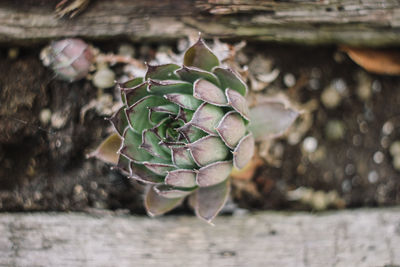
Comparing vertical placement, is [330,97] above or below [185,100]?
below

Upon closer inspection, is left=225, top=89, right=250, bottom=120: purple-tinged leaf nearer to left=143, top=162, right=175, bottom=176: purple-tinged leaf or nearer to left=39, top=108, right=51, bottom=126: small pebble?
left=143, top=162, right=175, bottom=176: purple-tinged leaf

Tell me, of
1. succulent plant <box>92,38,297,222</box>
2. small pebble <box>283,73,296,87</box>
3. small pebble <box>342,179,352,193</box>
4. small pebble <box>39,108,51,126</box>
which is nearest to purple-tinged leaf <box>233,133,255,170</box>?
succulent plant <box>92,38,297,222</box>

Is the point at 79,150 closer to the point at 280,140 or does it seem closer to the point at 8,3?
the point at 8,3

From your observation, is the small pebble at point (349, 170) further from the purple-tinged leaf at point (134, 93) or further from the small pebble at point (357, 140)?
the purple-tinged leaf at point (134, 93)

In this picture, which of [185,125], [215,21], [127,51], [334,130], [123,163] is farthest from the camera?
[334,130]

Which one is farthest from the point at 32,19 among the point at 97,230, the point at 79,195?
the point at 97,230

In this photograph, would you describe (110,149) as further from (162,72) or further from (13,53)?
(13,53)

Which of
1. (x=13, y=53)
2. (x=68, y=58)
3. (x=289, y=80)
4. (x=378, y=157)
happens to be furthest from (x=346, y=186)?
(x=13, y=53)
